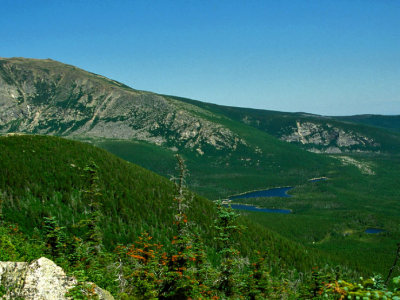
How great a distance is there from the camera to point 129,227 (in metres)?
139

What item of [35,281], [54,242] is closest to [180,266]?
[35,281]

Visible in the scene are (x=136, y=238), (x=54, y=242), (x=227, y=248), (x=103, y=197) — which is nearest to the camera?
(x=227, y=248)

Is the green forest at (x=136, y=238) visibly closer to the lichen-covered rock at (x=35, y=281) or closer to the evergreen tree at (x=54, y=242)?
the evergreen tree at (x=54, y=242)

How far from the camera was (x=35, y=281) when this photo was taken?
15.6 meters

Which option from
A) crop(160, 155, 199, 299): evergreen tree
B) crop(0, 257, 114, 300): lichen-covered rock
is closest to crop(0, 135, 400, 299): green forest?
crop(160, 155, 199, 299): evergreen tree

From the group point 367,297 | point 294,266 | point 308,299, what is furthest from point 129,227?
point 367,297

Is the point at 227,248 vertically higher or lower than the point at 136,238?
higher

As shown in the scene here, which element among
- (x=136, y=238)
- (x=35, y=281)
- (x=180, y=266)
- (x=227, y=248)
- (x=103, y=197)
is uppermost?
(x=35, y=281)

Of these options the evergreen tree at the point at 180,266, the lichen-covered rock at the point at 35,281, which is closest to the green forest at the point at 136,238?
the evergreen tree at the point at 180,266

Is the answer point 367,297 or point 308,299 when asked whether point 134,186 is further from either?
point 367,297

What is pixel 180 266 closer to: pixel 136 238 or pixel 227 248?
pixel 227 248

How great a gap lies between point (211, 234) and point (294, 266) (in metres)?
47.2

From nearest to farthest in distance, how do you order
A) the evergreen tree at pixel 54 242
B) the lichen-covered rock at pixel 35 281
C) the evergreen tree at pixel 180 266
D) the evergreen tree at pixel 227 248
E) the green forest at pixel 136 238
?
the lichen-covered rock at pixel 35 281
the evergreen tree at pixel 180 266
the green forest at pixel 136 238
the evergreen tree at pixel 227 248
the evergreen tree at pixel 54 242

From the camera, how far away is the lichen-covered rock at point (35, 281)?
605 inches
